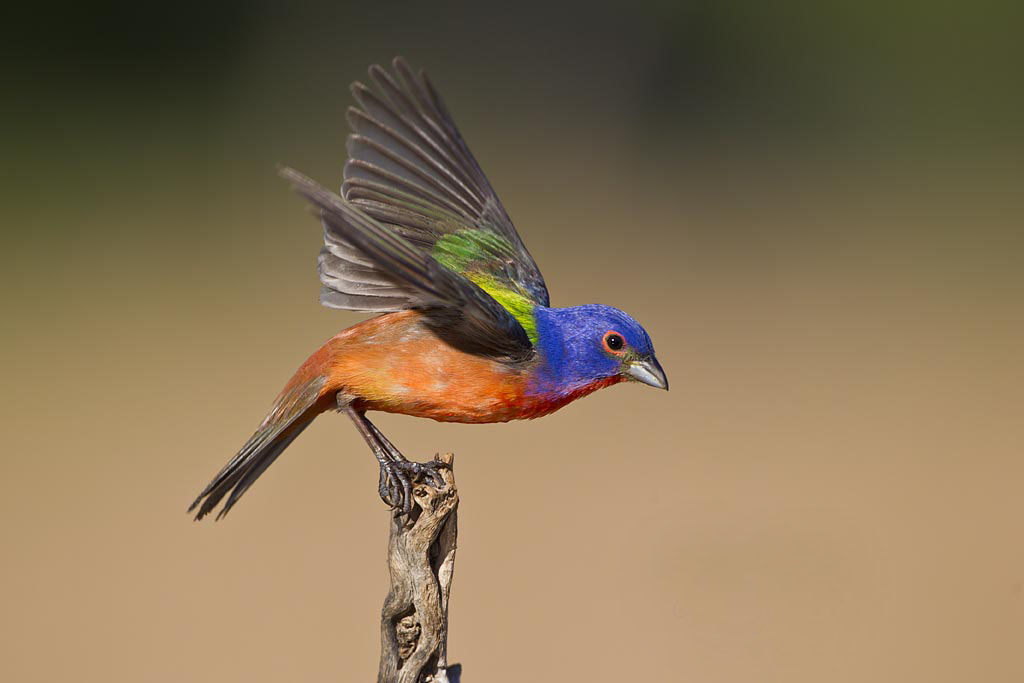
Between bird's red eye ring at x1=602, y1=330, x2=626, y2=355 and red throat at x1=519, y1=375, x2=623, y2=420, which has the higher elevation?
bird's red eye ring at x1=602, y1=330, x2=626, y2=355

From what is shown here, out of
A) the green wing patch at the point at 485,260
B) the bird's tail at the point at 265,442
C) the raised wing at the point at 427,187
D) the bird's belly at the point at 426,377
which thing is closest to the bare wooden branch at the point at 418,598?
the bird's belly at the point at 426,377

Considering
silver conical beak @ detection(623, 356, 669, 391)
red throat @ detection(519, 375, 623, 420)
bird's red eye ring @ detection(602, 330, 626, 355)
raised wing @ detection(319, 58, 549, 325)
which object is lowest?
red throat @ detection(519, 375, 623, 420)

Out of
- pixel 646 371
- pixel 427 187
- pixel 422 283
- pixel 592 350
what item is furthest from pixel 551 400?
pixel 427 187

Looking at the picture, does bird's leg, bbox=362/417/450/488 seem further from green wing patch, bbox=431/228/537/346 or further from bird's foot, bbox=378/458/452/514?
green wing patch, bbox=431/228/537/346

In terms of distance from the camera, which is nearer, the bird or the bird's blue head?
the bird

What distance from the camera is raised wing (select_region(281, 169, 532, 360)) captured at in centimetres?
270

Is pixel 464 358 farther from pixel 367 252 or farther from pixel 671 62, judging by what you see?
pixel 671 62

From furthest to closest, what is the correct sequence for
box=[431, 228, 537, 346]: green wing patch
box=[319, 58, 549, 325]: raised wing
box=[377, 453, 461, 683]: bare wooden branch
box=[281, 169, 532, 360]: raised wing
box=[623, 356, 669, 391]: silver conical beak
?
box=[319, 58, 549, 325]: raised wing
box=[431, 228, 537, 346]: green wing patch
box=[623, 356, 669, 391]: silver conical beak
box=[377, 453, 461, 683]: bare wooden branch
box=[281, 169, 532, 360]: raised wing

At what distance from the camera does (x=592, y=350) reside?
3.44m

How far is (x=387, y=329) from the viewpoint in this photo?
3359 millimetres

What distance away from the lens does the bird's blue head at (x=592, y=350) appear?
338 centimetres

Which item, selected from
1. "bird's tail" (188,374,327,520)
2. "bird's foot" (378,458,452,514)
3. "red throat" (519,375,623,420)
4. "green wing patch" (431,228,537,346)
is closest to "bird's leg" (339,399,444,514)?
"bird's foot" (378,458,452,514)

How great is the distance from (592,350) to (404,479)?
0.70 metres

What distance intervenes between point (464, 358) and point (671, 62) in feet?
26.3
